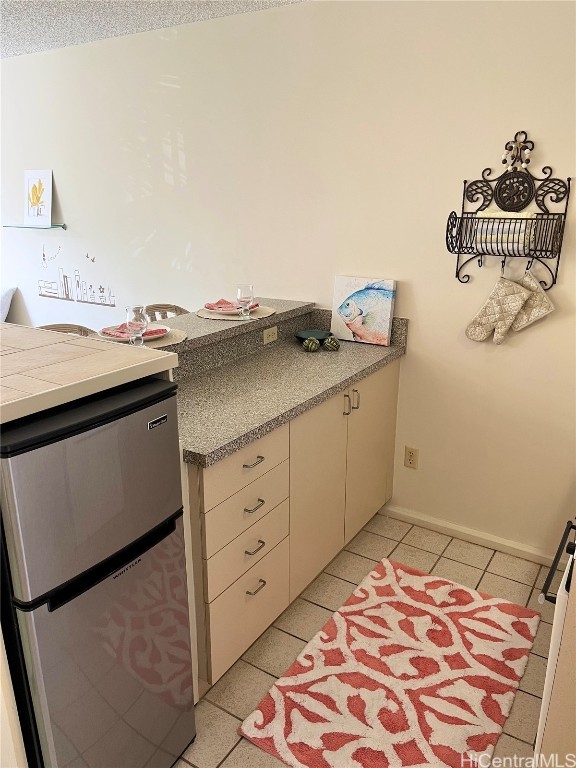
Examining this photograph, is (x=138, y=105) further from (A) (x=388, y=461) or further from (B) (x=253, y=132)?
(A) (x=388, y=461)

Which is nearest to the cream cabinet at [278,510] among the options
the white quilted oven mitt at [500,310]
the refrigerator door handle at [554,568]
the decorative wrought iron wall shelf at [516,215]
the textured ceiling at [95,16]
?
the white quilted oven mitt at [500,310]

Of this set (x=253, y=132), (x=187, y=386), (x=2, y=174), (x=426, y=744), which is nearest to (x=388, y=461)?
(x=187, y=386)

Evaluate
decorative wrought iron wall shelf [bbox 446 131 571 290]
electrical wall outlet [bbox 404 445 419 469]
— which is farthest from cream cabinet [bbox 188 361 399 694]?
decorative wrought iron wall shelf [bbox 446 131 571 290]

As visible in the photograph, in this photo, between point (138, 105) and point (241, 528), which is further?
point (138, 105)

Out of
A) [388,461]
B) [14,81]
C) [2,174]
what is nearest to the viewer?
[388,461]

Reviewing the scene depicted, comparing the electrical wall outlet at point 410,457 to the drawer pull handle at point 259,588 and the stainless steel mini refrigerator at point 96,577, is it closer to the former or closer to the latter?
the drawer pull handle at point 259,588

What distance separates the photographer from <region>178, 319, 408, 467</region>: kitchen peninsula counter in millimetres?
1751

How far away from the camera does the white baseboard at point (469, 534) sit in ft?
8.75

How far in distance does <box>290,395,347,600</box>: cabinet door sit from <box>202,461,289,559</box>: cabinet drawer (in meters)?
0.09

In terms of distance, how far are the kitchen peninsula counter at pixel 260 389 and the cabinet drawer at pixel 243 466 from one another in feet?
0.15

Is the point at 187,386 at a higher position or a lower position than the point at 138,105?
lower

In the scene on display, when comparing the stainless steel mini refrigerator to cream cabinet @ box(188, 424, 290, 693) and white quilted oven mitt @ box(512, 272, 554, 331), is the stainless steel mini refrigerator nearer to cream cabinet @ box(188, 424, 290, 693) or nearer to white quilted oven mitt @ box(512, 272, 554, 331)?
cream cabinet @ box(188, 424, 290, 693)

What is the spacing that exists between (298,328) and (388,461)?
81 cm

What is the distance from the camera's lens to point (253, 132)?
2.93 meters
